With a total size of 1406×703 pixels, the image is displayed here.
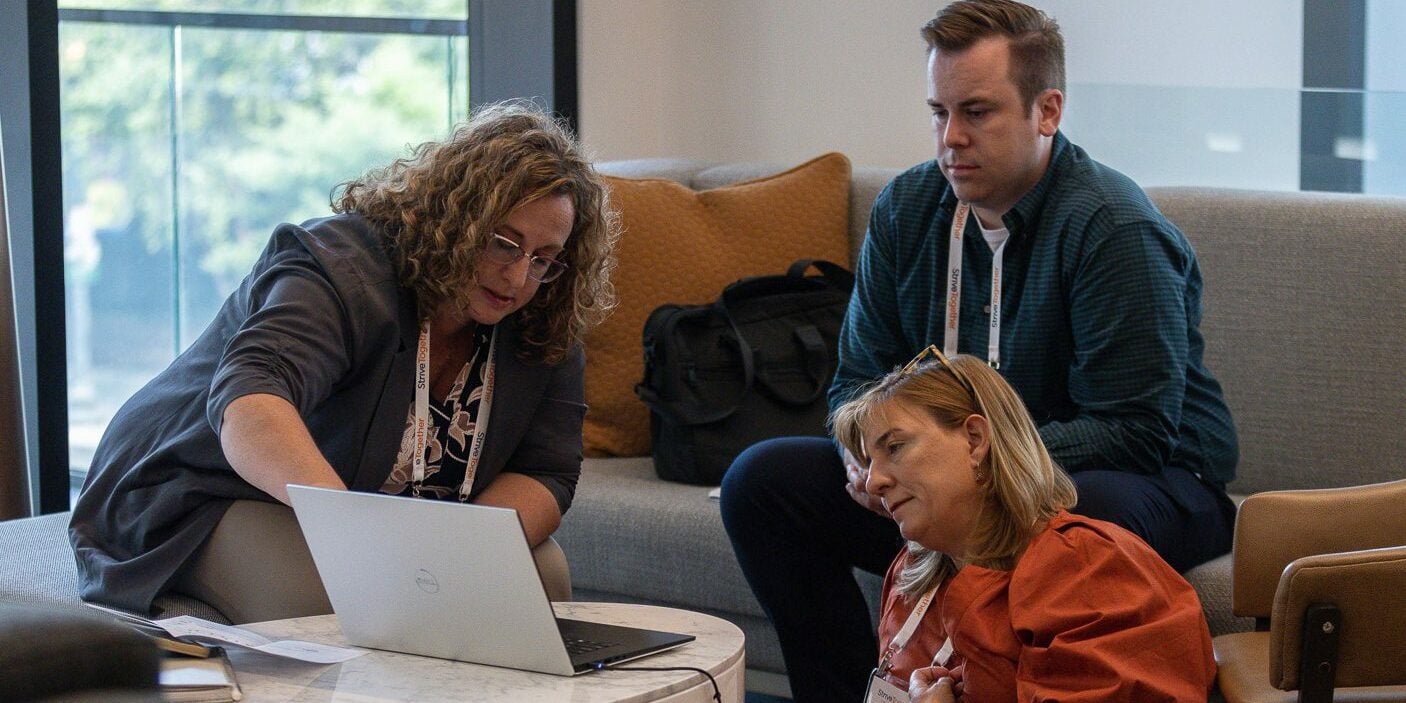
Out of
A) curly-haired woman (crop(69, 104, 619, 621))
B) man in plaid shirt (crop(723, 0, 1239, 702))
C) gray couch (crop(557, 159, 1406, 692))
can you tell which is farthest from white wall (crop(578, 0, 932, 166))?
curly-haired woman (crop(69, 104, 619, 621))

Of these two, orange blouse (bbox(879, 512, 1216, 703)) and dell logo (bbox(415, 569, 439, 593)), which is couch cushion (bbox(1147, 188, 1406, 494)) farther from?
dell logo (bbox(415, 569, 439, 593))

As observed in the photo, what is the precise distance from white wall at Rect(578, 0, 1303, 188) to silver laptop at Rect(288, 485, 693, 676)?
187 cm

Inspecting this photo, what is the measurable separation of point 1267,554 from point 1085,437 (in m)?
0.28

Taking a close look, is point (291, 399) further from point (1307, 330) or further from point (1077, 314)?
point (1307, 330)

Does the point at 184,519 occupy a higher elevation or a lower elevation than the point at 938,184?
lower

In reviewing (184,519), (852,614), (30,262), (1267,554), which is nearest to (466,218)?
(184,519)

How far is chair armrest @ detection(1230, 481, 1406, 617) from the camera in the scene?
6.12 feet

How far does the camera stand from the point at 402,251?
76.0 inches

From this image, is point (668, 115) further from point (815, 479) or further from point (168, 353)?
point (815, 479)

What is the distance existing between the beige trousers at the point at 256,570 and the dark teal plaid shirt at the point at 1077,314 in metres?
0.77

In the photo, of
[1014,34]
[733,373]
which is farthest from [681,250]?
[1014,34]

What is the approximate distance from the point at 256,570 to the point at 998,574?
2.90 feet

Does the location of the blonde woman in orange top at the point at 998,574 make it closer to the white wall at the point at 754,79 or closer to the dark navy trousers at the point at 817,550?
the dark navy trousers at the point at 817,550

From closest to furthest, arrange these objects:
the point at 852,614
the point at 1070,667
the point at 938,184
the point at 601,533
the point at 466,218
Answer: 1. the point at 1070,667
2. the point at 466,218
3. the point at 852,614
4. the point at 938,184
5. the point at 601,533
